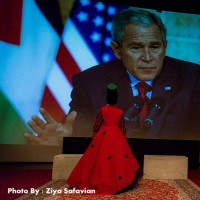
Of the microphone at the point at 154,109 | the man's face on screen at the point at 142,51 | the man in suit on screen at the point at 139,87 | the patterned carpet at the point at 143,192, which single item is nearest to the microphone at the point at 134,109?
the man in suit on screen at the point at 139,87

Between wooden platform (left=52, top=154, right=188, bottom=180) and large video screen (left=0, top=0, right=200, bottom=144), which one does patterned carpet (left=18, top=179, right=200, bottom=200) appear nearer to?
wooden platform (left=52, top=154, right=188, bottom=180)

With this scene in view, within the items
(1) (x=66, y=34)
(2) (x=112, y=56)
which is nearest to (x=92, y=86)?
(2) (x=112, y=56)

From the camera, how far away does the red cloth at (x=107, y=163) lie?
3016 millimetres

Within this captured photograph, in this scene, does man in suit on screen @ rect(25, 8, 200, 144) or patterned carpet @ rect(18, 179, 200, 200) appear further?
man in suit on screen @ rect(25, 8, 200, 144)

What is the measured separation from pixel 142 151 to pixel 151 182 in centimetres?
115

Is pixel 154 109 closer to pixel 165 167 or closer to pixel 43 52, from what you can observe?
pixel 165 167

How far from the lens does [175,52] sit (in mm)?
5164

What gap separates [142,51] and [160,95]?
828 millimetres

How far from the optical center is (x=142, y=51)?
5000 mm

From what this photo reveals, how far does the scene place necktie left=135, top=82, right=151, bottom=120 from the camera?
4977 mm

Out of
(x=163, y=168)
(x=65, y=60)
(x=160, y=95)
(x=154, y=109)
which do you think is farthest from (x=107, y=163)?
(x=65, y=60)

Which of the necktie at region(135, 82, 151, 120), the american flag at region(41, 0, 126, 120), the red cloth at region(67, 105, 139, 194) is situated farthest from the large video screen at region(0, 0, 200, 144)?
the red cloth at region(67, 105, 139, 194)

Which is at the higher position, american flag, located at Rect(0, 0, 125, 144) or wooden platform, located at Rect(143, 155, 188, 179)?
american flag, located at Rect(0, 0, 125, 144)

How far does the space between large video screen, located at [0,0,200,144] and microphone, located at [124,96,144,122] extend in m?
0.07
